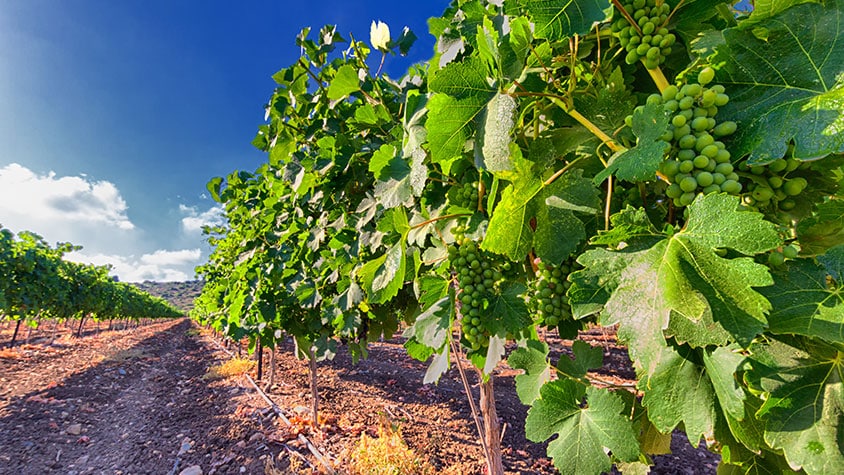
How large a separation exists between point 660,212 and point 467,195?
58cm

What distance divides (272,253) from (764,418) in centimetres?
438

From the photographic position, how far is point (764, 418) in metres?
0.74

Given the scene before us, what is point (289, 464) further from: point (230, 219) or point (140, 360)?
point (140, 360)

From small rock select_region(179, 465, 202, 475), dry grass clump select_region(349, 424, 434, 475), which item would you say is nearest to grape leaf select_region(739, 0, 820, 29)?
dry grass clump select_region(349, 424, 434, 475)

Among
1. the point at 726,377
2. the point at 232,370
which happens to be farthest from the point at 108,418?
the point at 726,377

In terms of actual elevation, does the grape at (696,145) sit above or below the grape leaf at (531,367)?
above

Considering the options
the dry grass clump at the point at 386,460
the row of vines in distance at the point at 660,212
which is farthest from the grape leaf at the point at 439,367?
the dry grass clump at the point at 386,460

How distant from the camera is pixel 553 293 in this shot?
1045mm

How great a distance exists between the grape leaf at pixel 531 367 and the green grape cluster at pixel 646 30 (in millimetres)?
827

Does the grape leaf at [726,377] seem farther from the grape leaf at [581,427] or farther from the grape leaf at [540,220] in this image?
the grape leaf at [540,220]

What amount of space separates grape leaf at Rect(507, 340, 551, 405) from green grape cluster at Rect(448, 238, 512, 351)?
0.15 meters

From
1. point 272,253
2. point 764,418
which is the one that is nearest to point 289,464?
point 272,253

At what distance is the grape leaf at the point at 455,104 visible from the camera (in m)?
0.83

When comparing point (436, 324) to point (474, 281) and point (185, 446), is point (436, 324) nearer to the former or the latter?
point (474, 281)
